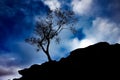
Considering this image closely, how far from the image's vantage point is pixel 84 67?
35.4m

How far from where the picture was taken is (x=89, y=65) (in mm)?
35062

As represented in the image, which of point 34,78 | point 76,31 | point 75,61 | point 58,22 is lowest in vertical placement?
point 75,61

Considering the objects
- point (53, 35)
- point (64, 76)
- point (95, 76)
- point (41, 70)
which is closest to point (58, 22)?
point (53, 35)

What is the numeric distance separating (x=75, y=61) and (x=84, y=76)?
162 inches

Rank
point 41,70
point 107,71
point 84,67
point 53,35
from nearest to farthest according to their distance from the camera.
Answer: point 107,71, point 84,67, point 41,70, point 53,35

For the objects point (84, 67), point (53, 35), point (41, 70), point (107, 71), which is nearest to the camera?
point (107, 71)

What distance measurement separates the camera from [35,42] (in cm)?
5756

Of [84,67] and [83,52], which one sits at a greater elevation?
[83,52]

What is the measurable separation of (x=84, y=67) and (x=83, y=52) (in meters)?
3.32

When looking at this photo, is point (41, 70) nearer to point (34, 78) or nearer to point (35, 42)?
point (34, 78)

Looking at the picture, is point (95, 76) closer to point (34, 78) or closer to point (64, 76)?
point (64, 76)

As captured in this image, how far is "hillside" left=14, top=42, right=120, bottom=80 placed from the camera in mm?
32906

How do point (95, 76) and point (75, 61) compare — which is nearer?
point (95, 76)

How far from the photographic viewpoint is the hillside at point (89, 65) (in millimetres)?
32906
